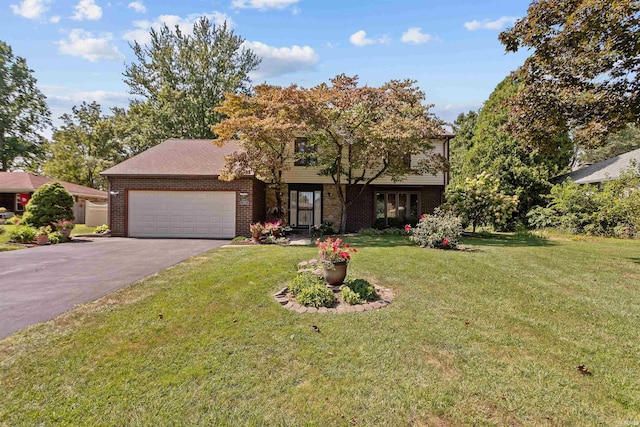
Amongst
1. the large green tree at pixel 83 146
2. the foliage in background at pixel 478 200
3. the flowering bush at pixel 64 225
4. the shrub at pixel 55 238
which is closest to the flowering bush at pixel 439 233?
the foliage in background at pixel 478 200

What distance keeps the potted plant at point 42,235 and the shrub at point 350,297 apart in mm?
12356

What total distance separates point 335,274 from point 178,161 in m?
12.5

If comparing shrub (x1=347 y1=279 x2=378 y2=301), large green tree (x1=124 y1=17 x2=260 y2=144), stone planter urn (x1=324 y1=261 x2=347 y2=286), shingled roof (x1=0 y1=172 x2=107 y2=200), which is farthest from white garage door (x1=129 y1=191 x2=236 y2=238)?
large green tree (x1=124 y1=17 x2=260 y2=144)

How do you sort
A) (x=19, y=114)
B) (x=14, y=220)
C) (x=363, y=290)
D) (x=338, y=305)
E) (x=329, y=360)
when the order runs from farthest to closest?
(x=19, y=114)
(x=14, y=220)
(x=363, y=290)
(x=338, y=305)
(x=329, y=360)

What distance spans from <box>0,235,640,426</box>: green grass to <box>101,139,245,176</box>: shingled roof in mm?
9531

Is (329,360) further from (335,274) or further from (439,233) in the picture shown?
(439,233)

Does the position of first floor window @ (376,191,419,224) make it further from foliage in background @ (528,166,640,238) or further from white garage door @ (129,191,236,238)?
white garage door @ (129,191,236,238)

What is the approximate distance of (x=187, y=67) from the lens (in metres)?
28.5

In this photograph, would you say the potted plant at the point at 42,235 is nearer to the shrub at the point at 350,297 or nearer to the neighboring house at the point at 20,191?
the neighboring house at the point at 20,191

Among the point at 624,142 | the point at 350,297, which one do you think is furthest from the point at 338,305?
the point at 624,142

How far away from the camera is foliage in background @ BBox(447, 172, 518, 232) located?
13922 mm

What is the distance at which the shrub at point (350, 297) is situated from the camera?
16.0 ft

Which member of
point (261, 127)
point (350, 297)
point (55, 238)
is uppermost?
point (261, 127)

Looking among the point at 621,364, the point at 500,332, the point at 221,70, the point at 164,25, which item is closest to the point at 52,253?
the point at 500,332
